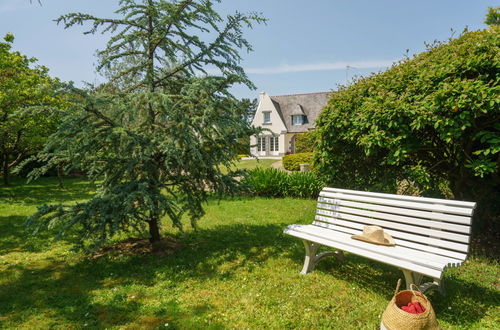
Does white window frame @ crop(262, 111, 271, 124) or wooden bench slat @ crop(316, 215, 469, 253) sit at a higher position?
white window frame @ crop(262, 111, 271, 124)

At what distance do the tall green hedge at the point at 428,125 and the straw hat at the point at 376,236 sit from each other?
1.61 metres

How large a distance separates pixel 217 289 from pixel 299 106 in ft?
107

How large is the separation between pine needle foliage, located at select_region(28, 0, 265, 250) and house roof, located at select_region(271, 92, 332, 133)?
96.7 ft

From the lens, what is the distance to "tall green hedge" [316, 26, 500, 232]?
14.2ft

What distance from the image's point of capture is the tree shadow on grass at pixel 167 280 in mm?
3572

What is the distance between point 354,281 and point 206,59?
4.53 meters

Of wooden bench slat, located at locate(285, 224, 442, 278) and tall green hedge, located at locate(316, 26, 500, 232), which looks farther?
tall green hedge, located at locate(316, 26, 500, 232)

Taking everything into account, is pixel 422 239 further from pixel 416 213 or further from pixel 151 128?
pixel 151 128

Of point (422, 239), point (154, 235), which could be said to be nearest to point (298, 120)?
point (154, 235)

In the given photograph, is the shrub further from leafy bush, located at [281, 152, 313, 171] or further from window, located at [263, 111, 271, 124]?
window, located at [263, 111, 271, 124]

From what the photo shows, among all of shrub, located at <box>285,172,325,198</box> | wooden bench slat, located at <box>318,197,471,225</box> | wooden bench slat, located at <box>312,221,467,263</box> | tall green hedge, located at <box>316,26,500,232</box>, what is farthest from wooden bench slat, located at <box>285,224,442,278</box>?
shrub, located at <box>285,172,325,198</box>

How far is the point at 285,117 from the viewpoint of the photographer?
36.1m

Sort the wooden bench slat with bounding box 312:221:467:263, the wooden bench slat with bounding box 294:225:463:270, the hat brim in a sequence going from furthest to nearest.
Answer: the hat brim < the wooden bench slat with bounding box 312:221:467:263 < the wooden bench slat with bounding box 294:225:463:270

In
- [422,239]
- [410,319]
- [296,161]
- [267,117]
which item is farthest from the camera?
[267,117]
